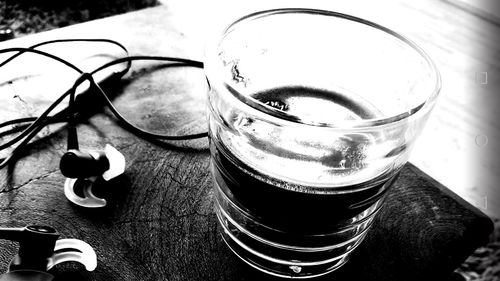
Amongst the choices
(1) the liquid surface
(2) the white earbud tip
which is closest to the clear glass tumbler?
(1) the liquid surface

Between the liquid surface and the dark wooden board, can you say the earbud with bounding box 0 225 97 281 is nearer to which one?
the dark wooden board

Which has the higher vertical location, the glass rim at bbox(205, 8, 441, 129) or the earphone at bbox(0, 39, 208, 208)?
the glass rim at bbox(205, 8, 441, 129)

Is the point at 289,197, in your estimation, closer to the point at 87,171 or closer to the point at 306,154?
the point at 306,154

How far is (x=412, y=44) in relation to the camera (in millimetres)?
354

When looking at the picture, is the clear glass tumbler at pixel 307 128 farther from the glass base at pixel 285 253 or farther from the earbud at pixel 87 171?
the earbud at pixel 87 171

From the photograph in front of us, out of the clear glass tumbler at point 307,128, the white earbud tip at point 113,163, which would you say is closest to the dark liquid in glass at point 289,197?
the clear glass tumbler at point 307,128

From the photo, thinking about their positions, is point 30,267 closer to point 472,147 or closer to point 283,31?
point 283,31

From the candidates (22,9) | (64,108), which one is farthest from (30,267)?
(22,9)

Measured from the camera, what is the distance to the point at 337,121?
0.28 meters

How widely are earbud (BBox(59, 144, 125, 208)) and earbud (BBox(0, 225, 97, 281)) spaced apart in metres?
0.06

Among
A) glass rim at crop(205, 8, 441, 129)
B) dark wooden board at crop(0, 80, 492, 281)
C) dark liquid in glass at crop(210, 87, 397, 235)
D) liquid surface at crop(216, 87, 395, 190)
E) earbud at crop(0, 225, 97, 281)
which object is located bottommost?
dark wooden board at crop(0, 80, 492, 281)

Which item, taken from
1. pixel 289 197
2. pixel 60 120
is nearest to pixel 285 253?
pixel 289 197

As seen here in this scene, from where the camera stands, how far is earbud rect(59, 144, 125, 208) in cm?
37

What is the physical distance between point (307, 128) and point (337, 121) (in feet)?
0.11
